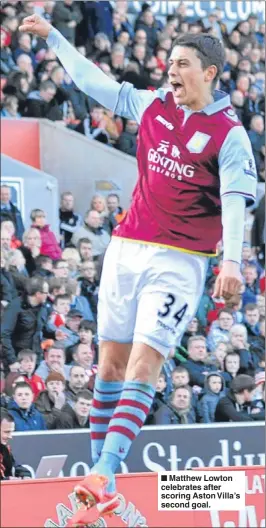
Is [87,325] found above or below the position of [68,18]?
below

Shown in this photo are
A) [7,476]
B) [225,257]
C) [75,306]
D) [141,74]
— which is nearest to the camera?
[225,257]

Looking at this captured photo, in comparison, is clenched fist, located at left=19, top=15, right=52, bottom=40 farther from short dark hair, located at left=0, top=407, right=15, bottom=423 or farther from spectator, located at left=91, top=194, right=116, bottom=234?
short dark hair, located at left=0, top=407, right=15, bottom=423

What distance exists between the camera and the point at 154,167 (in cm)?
582

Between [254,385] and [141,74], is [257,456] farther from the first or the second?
[141,74]

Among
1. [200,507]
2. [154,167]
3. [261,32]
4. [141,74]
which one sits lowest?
[200,507]

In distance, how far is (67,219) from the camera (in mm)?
8461

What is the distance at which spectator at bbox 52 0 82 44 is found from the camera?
9328 millimetres

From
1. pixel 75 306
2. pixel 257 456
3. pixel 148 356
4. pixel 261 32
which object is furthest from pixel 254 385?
pixel 261 32

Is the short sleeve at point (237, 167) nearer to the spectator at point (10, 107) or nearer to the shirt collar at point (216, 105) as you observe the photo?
the shirt collar at point (216, 105)

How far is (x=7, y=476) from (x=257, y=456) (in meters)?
1.66

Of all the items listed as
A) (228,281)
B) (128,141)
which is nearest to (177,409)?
(128,141)

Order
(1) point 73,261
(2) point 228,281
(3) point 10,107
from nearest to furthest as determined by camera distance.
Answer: (2) point 228,281
(1) point 73,261
(3) point 10,107

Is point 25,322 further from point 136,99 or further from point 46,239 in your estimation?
point 136,99

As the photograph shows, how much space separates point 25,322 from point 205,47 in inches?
106
